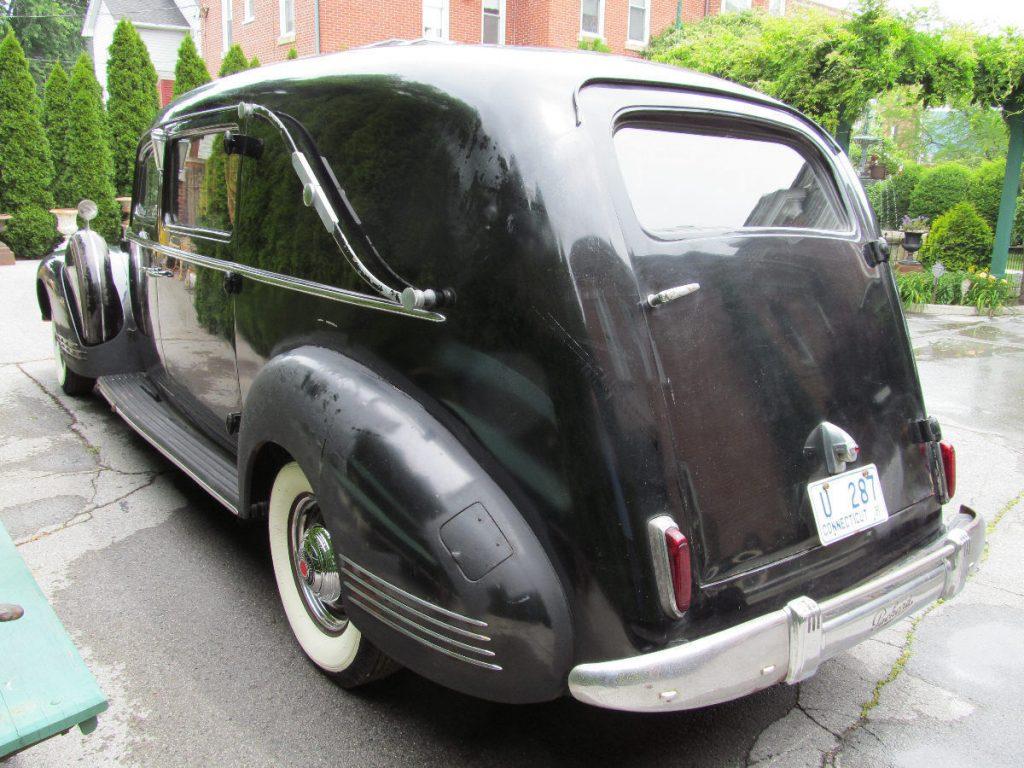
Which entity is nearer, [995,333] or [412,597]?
[412,597]

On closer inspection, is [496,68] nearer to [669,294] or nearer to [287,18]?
[669,294]

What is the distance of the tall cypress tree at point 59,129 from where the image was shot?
13914 mm

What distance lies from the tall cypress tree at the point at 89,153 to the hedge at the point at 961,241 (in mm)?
14221

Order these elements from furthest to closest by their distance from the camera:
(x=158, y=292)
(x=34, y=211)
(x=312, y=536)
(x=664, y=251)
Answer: (x=34, y=211)
(x=158, y=292)
(x=312, y=536)
(x=664, y=251)

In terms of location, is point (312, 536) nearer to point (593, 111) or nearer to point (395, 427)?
point (395, 427)

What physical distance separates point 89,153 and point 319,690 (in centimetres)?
1448

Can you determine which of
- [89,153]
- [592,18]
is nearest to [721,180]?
[89,153]

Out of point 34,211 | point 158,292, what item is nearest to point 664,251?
point 158,292

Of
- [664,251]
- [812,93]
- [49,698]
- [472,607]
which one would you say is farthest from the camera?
[812,93]

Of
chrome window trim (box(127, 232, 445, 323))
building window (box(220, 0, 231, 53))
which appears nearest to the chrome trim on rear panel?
chrome window trim (box(127, 232, 445, 323))

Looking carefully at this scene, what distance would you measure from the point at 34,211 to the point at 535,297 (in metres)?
14.4

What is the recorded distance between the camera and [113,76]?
14.8 metres

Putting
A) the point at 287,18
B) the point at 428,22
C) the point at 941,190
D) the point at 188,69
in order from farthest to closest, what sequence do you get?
1. the point at 941,190
2. the point at 428,22
3. the point at 287,18
4. the point at 188,69

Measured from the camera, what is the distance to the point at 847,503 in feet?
7.34
